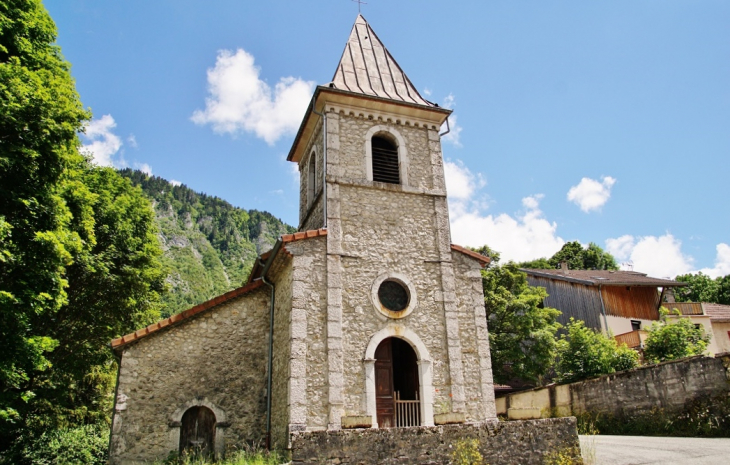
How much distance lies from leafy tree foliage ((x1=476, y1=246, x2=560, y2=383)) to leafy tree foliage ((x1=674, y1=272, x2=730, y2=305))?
3048 cm

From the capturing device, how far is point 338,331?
38.5 feet

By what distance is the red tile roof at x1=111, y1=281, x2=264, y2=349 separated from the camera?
12.4m

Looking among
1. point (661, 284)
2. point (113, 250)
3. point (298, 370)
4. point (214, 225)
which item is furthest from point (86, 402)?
point (214, 225)

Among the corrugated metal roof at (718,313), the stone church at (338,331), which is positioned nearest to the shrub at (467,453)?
the stone church at (338,331)

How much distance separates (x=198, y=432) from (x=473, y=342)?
695 cm

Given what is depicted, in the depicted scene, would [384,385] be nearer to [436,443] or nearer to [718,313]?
[436,443]

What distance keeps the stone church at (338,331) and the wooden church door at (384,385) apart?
0.08 feet

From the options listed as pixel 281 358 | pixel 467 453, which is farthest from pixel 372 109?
pixel 467 453

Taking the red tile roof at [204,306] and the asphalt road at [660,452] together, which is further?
the red tile roof at [204,306]

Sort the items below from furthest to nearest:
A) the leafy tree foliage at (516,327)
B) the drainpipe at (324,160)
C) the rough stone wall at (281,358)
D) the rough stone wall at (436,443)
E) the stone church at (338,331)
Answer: the leafy tree foliage at (516,327), the drainpipe at (324,160), the stone church at (338,331), the rough stone wall at (281,358), the rough stone wall at (436,443)

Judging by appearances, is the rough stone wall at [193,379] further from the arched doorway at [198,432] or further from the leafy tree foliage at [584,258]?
the leafy tree foliage at [584,258]

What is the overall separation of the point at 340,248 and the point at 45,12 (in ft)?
31.3

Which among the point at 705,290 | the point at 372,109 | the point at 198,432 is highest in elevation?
the point at 705,290

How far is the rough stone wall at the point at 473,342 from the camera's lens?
1208 centimetres
